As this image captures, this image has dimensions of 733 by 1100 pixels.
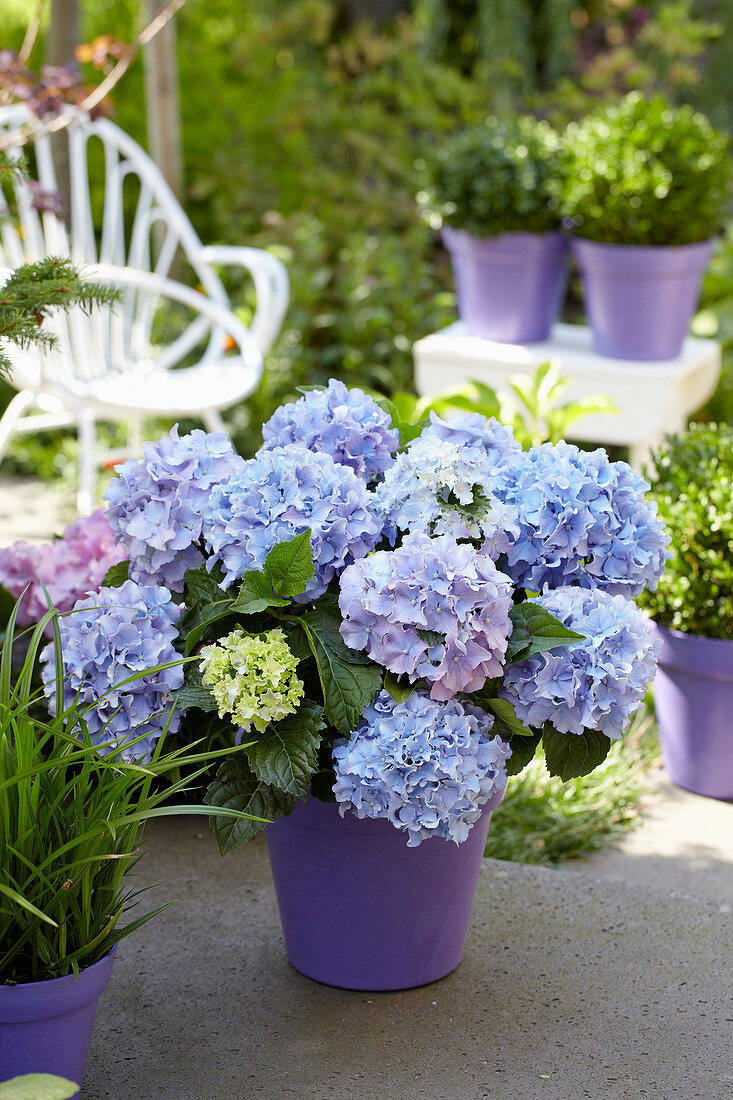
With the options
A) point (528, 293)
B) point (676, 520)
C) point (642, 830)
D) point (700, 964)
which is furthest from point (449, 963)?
point (528, 293)

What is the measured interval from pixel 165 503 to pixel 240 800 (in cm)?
36

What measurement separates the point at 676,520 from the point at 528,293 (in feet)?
3.99

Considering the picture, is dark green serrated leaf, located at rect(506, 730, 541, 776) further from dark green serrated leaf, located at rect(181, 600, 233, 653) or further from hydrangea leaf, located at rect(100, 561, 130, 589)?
hydrangea leaf, located at rect(100, 561, 130, 589)

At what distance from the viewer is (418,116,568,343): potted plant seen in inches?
118

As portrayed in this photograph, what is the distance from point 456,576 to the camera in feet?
4.00

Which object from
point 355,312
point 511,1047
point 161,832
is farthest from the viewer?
point 355,312

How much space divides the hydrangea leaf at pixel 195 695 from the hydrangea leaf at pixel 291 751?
7 centimetres

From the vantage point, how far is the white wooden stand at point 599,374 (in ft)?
9.75

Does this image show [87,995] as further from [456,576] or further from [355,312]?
[355,312]

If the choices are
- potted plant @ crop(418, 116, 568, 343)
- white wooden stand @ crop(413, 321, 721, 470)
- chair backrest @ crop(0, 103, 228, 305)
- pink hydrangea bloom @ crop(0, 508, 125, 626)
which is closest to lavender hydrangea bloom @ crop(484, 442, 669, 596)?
pink hydrangea bloom @ crop(0, 508, 125, 626)

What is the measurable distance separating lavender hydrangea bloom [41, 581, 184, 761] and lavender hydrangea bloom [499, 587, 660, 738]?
39 centimetres

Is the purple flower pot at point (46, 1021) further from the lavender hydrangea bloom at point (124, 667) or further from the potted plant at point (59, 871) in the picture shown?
the lavender hydrangea bloom at point (124, 667)

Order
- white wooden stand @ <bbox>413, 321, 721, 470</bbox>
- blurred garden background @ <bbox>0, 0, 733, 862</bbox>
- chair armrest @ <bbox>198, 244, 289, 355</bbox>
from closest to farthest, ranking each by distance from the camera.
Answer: white wooden stand @ <bbox>413, 321, 721, 470</bbox> < chair armrest @ <bbox>198, 244, 289, 355</bbox> < blurred garden background @ <bbox>0, 0, 733, 862</bbox>

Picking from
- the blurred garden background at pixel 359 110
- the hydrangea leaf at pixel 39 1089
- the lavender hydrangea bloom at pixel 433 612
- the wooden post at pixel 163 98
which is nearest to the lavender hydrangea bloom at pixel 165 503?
the lavender hydrangea bloom at pixel 433 612
